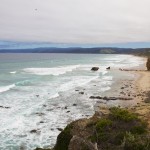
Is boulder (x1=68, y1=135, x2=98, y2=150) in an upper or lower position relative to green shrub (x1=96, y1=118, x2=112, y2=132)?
lower

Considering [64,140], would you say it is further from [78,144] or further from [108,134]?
[108,134]

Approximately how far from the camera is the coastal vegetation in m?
10.5

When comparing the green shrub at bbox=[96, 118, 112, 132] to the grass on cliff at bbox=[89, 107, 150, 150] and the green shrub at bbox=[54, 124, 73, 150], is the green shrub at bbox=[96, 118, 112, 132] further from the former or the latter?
the green shrub at bbox=[54, 124, 73, 150]

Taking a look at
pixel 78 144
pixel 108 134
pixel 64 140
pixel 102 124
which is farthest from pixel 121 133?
pixel 64 140

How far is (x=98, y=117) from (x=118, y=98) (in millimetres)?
20314

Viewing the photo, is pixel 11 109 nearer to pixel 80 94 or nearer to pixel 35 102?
pixel 35 102

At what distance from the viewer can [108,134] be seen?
1137 centimetres

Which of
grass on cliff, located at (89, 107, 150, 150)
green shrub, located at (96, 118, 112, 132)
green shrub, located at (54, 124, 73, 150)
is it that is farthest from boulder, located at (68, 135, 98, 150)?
green shrub, located at (96, 118, 112, 132)

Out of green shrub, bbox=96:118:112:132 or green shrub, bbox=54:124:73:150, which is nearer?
green shrub, bbox=96:118:112:132

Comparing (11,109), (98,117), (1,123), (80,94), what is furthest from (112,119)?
(80,94)

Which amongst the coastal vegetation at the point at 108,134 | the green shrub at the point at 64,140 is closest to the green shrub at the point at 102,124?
the coastal vegetation at the point at 108,134

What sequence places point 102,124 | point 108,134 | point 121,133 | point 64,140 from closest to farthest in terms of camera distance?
point 121,133
point 108,134
point 102,124
point 64,140

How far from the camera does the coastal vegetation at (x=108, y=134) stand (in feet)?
34.3

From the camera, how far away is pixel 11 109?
28594 mm
